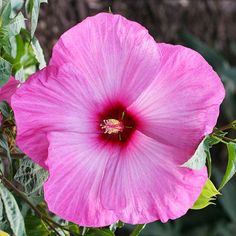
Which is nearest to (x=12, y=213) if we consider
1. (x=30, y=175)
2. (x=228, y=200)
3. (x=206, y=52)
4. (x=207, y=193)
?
(x=30, y=175)

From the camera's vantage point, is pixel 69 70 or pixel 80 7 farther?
pixel 80 7

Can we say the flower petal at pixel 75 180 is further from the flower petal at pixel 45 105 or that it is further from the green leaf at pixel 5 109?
the green leaf at pixel 5 109

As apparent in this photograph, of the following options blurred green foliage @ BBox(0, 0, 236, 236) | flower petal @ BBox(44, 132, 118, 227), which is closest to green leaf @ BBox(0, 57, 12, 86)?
blurred green foliage @ BBox(0, 0, 236, 236)

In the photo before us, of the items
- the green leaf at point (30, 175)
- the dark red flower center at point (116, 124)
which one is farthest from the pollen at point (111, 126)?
the green leaf at point (30, 175)

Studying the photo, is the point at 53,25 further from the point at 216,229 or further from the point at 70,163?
the point at 70,163

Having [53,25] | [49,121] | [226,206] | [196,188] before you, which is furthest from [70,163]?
[226,206]

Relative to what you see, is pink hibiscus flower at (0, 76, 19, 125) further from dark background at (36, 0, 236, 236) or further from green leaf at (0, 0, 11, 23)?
dark background at (36, 0, 236, 236)
